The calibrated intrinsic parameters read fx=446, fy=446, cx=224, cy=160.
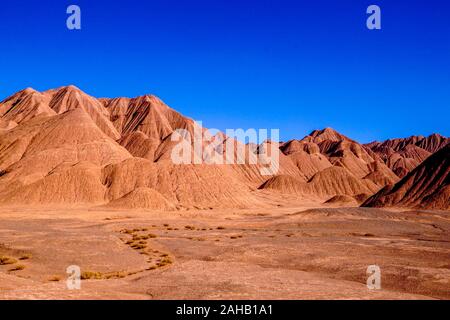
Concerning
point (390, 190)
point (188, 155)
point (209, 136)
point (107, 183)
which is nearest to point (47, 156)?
point (107, 183)

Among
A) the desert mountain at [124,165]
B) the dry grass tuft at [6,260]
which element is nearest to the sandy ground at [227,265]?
the dry grass tuft at [6,260]

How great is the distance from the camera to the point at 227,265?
21641 millimetres

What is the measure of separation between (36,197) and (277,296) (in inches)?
2829

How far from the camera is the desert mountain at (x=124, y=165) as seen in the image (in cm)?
7981

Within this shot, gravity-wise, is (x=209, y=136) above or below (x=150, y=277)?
above

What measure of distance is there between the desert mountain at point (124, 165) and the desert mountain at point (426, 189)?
27960 millimetres

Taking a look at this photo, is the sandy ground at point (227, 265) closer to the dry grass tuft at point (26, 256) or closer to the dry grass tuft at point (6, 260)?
the dry grass tuft at point (26, 256)

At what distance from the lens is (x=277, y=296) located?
1333 cm

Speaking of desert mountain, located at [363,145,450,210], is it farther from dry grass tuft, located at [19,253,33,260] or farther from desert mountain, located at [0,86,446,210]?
dry grass tuft, located at [19,253,33,260]

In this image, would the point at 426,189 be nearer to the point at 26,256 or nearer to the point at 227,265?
the point at 227,265

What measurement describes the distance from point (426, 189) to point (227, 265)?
6022cm

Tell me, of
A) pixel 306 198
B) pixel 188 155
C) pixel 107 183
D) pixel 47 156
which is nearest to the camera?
pixel 107 183
